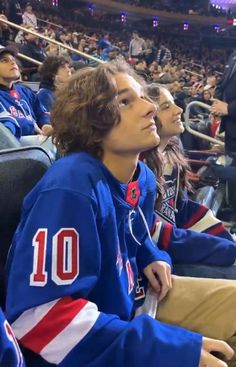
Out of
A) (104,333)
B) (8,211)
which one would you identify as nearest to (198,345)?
(104,333)

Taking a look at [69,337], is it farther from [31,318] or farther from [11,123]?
[11,123]

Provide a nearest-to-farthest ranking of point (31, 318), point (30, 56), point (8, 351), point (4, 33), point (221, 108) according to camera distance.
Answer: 1. point (8, 351)
2. point (31, 318)
3. point (221, 108)
4. point (30, 56)
5. point (4, 33)

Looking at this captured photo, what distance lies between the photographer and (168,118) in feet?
5.48

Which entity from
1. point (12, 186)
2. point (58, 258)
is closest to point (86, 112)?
point (12, 186)

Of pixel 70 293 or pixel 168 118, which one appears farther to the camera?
pixel 168 118

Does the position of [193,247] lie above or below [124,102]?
below

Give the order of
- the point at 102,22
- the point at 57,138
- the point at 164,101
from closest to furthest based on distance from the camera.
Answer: the point at 57,138, the point at 164,101, the point at 102,22

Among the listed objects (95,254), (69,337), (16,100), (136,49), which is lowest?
(136,49)

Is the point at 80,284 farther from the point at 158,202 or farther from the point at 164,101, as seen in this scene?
the point at 164,101

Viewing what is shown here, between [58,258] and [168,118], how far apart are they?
955 millimetres

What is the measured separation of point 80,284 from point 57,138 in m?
0.36

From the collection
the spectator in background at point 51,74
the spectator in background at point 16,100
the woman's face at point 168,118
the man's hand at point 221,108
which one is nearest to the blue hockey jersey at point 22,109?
the spectator in background at point 16,100

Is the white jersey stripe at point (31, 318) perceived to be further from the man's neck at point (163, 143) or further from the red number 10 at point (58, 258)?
the man's neck at point (163, 143)

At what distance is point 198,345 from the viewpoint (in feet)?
2.69
